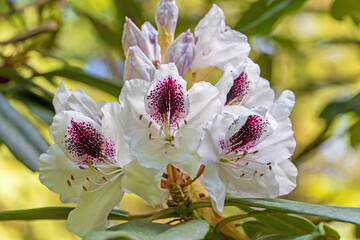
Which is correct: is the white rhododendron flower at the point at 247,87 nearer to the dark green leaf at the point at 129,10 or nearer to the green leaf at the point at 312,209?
the green leaf at the point at 312,209

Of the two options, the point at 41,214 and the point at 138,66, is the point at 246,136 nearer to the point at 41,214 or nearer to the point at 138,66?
the point at 138,66

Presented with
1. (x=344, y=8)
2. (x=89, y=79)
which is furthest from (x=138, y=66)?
(x=344, y=8)

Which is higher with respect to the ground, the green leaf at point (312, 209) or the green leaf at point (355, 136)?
the green leaf at point (312, 209)

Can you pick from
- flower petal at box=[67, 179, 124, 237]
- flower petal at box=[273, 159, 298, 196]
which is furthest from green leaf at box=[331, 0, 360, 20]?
flower petal at box=[67, 179, 124, 237]

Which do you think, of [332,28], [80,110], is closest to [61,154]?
[80,110]

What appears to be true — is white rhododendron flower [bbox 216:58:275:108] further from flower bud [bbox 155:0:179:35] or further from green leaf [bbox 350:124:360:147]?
green leaf [bbox 350:124:360:147]

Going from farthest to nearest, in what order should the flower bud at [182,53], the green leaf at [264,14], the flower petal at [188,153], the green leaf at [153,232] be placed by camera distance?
the green leaf at [264,14] → the flower bud at [182,53] → the flower petal at [188,153] → the green leaf at [153,232]

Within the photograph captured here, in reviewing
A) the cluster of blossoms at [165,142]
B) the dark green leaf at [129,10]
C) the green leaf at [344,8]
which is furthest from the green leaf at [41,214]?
the dark green leaf at [129,10]
